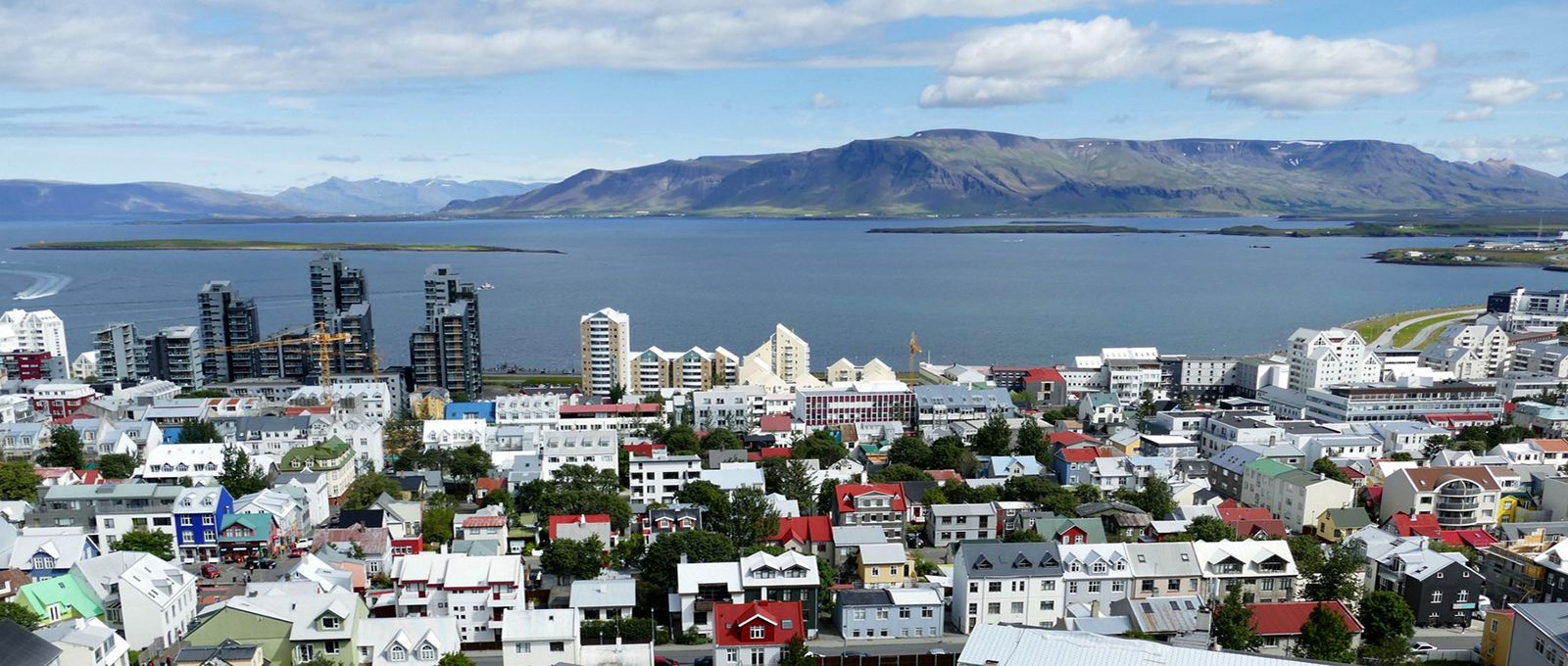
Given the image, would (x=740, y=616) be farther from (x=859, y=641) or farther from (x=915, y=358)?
(x=915, y=358)

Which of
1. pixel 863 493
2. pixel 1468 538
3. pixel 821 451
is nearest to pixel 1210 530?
pixel 1468 538

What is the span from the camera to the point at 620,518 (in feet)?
66.9

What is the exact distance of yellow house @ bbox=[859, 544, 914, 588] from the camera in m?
17.8

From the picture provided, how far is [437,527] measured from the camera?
20.1 metres

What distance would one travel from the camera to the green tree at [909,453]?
25.9 meters

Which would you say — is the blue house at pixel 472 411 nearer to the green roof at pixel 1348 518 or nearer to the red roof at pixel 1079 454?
the red roof at pixel 1079 454

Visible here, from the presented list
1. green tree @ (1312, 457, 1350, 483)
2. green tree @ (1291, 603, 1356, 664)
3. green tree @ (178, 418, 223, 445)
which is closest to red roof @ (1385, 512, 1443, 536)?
green tree @ (1312, 457, 1350, 483)

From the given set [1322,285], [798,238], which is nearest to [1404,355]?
[1322,285]

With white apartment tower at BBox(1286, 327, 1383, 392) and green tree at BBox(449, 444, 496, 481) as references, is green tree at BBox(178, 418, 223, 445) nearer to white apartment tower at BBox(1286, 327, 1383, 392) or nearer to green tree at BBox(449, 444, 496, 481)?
green tree at BBox(449, 444, 496, 481)

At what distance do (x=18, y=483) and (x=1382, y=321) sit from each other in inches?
2571

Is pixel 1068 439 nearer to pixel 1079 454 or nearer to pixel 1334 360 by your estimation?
pixel 1079 454

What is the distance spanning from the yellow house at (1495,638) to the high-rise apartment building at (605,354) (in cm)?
2779

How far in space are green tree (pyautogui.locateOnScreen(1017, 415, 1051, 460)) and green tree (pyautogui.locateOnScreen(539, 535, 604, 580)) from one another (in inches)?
537

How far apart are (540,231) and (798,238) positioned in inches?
2260
